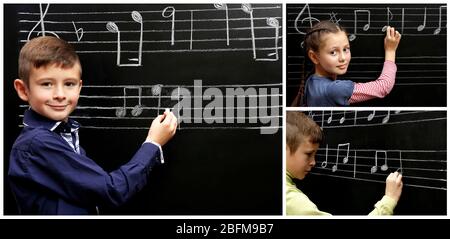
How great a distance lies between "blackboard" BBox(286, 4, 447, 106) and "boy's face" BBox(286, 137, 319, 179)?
0.91 feet

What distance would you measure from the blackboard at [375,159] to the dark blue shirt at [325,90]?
7 cm

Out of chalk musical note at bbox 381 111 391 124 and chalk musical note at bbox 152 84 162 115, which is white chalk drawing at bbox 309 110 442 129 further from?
chalk musical note at bbox 152 84 162 115

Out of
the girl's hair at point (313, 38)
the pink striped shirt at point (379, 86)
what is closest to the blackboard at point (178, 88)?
the girl's hair at point (313, 38)

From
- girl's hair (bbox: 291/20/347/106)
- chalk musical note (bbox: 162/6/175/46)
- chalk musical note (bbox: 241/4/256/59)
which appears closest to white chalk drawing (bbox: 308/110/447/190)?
girl's hair (bbox: 291/20/347/106)

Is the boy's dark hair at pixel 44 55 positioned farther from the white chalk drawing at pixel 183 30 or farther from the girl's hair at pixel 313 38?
the girl's hair at pixel 313 38

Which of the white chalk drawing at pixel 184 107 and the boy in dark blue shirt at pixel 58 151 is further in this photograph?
the white chalk drawing at pixel 184 107

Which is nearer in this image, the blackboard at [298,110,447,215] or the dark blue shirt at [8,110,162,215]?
the dark blue shirt at [8,110,162,215]

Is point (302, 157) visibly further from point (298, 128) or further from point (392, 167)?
point (392, 167)

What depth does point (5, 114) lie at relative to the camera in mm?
3674

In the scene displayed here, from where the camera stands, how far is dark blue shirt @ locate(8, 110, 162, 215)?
354cm

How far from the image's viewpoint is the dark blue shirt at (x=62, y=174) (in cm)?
354

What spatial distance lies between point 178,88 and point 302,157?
0.84 m

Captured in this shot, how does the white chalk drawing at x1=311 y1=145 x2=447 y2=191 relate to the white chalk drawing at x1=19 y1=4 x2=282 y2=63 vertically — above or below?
below

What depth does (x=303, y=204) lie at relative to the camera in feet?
12.3
